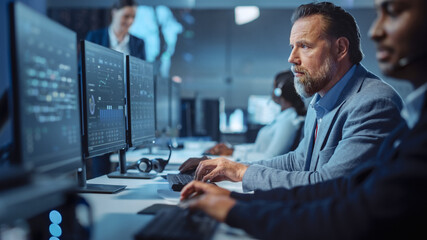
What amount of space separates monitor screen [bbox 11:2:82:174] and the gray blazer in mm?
662

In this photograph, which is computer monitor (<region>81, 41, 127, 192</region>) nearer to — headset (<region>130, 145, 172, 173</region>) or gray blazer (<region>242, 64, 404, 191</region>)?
headset (<region>130, 145, 172, 173</region>)

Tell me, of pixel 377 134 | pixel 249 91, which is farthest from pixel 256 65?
pixel 377 134

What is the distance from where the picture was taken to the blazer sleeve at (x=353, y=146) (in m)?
1.24

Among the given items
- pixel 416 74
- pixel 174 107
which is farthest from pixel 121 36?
pixel 416 74

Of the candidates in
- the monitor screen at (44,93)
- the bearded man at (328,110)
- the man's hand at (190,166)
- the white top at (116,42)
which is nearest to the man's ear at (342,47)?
the bearded man at (328,110)

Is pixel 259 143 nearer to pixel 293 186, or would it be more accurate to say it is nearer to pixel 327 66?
Answer: pixel 327 66

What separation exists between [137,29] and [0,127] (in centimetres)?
499

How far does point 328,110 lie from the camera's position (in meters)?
1.57

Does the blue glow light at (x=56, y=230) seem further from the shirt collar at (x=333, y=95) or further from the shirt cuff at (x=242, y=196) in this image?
the shirt collar at (x=333, y=95)

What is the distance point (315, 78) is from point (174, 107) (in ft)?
6.19

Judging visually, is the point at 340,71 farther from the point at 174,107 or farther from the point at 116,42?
the point at 116,42

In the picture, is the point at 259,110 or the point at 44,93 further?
the point at 259,110

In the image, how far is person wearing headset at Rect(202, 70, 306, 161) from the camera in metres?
2.72

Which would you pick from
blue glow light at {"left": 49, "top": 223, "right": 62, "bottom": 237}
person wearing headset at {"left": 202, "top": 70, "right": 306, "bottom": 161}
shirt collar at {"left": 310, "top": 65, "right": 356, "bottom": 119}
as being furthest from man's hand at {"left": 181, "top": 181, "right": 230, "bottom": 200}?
person wearing headset at {"left": 202, "top": 70, "right": 306, "bottom": 161}
